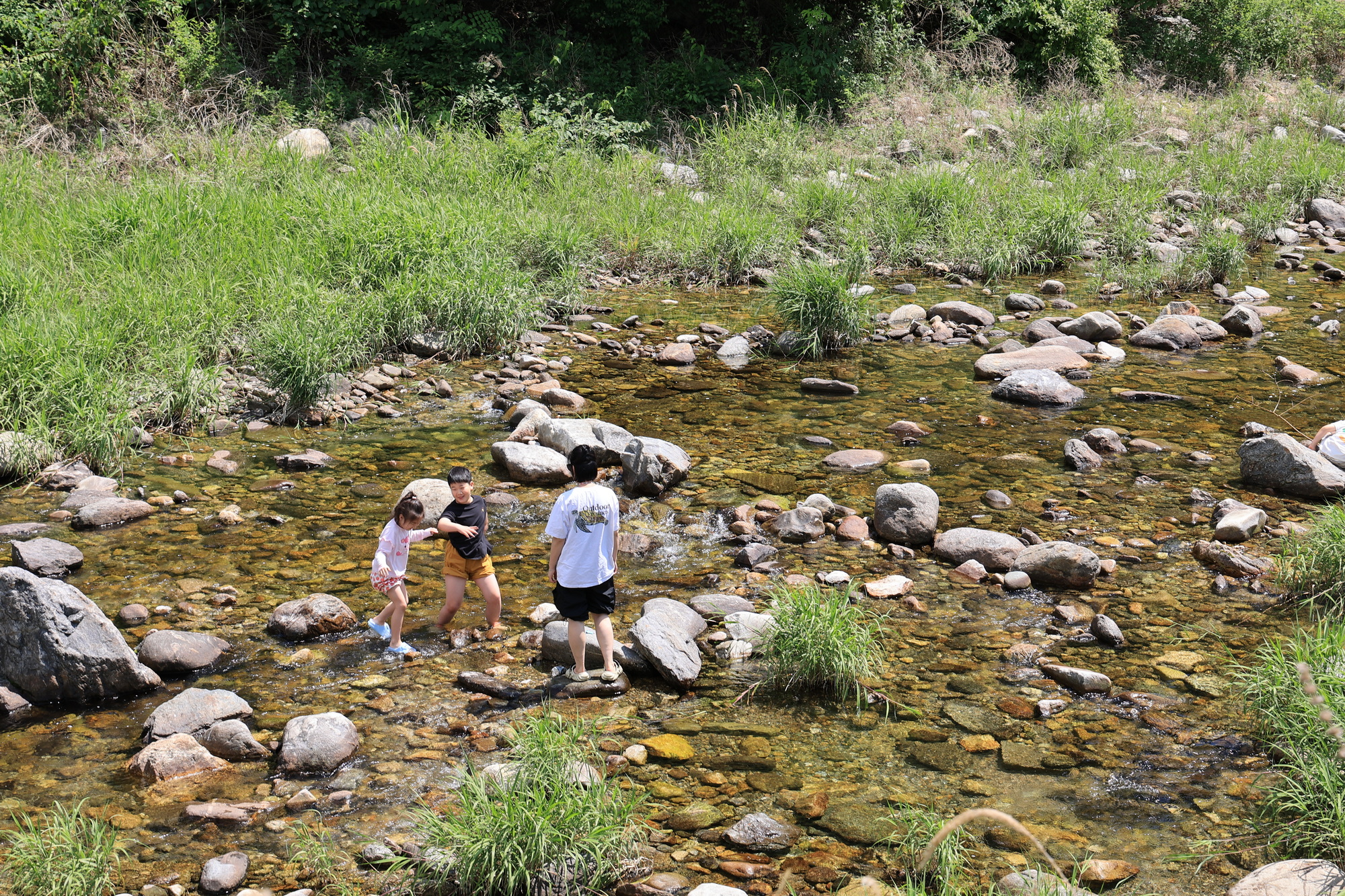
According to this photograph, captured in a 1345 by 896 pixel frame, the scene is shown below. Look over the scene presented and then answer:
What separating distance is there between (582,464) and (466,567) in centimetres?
107

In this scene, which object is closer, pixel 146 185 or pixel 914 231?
pixel 146 185

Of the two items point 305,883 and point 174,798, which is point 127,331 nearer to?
point 174,798

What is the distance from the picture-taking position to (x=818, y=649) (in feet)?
15.3

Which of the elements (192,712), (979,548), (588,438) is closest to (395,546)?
(192,712)

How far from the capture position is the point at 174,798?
3.96 metres

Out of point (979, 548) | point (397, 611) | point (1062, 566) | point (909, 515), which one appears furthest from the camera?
point (909, 515)

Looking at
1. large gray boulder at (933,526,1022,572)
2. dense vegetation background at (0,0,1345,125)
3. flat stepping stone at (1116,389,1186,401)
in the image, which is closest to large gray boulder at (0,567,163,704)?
large gray boulder at (933,526,1022,572)

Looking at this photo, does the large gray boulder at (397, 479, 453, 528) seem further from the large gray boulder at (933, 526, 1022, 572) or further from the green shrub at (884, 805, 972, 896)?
the green shrub at (884, 805, 972, 896)

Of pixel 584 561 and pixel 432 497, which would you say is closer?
pixel 584 561

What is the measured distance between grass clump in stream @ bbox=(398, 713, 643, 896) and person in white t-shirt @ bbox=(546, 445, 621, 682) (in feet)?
3.43

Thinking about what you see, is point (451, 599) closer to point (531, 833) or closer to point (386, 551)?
point (386, 551)

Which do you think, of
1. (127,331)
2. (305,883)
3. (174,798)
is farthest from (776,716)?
(127,331)

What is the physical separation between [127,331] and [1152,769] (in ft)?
26.6

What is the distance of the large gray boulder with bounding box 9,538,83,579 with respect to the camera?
5.73 metres
